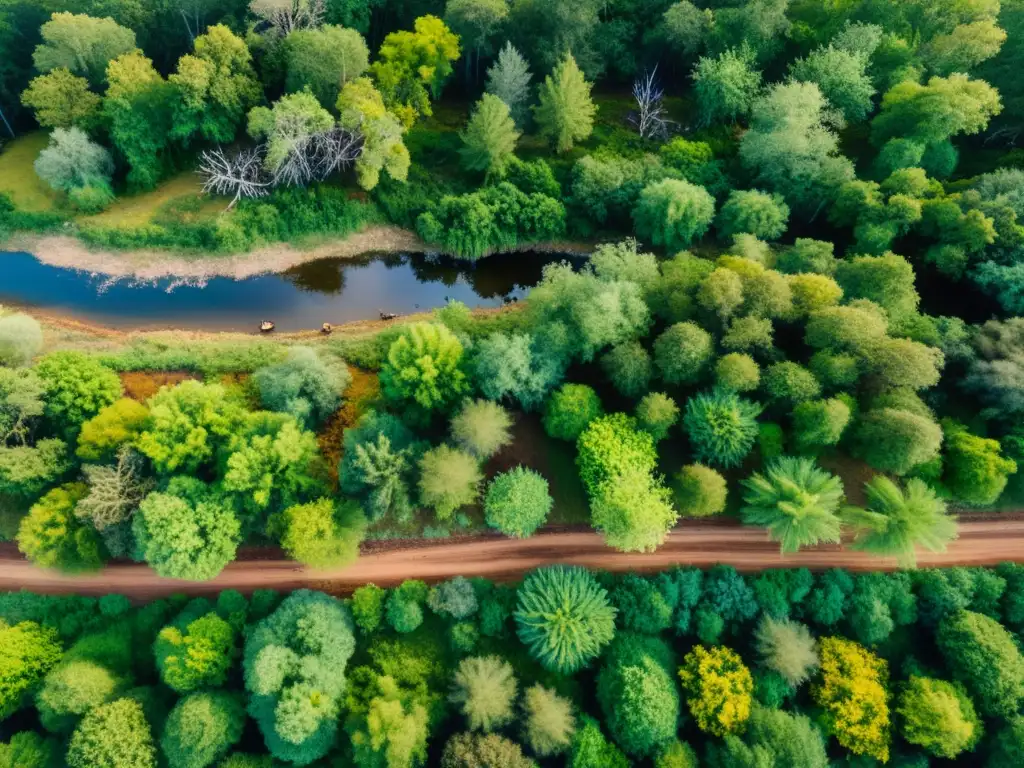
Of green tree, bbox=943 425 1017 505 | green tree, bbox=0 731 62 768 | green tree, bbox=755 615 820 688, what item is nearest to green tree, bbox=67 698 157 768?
green tree, bbox=0 731 62 768

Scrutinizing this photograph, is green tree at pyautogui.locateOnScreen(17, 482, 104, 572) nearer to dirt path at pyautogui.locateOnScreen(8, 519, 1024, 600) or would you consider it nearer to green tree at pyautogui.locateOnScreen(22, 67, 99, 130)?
dirt path at pyautogui.locateOnScreen(8, 519, 1024, 600)

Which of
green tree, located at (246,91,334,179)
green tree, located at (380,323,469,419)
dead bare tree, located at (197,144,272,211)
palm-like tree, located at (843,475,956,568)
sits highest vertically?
green tree, located at (246,91,334,179)

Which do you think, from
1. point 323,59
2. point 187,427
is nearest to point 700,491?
point 187,427

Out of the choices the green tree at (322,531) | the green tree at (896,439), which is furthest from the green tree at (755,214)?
the green tree at (322,531)

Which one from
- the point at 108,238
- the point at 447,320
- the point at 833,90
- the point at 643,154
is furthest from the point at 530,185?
the point at 108,238

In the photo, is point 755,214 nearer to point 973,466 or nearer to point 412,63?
point 973,466

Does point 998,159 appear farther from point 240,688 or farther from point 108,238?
point 108,238
